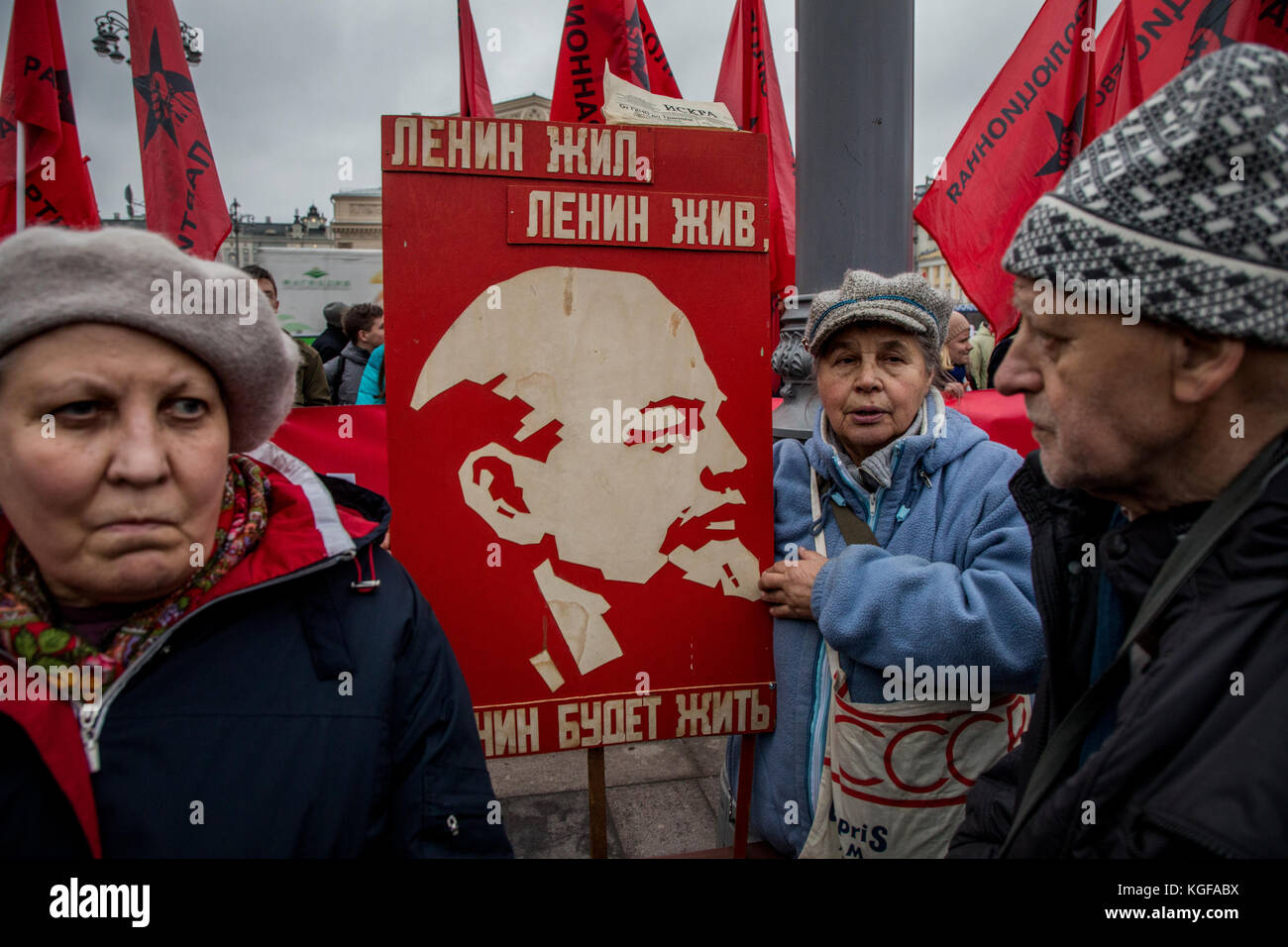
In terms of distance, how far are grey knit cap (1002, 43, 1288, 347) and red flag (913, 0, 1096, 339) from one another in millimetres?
2647

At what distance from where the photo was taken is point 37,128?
11.8ft

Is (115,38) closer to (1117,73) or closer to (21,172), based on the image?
(21,172)

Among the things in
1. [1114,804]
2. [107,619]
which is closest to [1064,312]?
[1114,804]

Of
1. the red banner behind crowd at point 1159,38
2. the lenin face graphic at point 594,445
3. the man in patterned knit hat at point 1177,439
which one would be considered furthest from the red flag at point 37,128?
the red banner behind crowd at point 1159,38

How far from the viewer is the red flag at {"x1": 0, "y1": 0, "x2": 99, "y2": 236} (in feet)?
11.5

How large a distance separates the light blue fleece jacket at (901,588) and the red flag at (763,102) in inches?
109

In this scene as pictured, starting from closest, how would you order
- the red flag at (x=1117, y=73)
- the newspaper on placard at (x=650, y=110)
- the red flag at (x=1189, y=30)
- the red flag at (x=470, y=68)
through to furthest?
the newspaper on placard at (x=650, y=110)
the red flag at (x=1189, y=30)
the red flag at (x=1117, y=73)
the red flag at (x=470, y=68)

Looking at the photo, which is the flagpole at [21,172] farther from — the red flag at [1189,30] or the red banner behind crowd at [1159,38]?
the red flag at [1189,30]

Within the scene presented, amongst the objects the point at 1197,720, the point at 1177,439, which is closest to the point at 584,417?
the point at 1177,439

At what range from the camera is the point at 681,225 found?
1.96m

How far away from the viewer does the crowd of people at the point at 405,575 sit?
37.5 inches

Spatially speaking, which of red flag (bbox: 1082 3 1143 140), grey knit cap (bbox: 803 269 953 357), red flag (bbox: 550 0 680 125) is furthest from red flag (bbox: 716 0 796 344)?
grey knit cap (bbox: 803 269 953 357)
